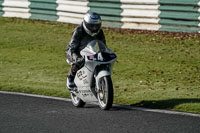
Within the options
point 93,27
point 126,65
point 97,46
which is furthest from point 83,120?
point 126,65

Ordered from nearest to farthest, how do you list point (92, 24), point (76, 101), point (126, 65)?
point (92, 24) → point (76, 101) → point (126, 65)

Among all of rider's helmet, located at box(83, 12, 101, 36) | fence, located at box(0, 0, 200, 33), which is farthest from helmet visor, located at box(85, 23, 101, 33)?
fence, located at box(0, 0, 200, 33)

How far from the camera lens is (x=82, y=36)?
9961 millimetres

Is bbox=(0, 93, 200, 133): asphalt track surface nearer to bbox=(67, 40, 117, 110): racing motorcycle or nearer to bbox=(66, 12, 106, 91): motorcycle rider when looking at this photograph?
bbox=(67, 40, 117, 110): racing motorcycle

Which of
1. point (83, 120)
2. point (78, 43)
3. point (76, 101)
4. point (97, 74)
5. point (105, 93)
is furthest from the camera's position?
point (76, 101)

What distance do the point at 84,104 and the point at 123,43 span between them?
835 centimetres

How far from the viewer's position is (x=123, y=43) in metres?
18.4

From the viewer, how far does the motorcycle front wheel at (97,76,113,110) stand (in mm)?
9172

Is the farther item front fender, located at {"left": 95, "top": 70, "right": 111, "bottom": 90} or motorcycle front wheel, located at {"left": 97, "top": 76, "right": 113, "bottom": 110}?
front fender, located at {"left": 95, "top": 70, "right": 111, "bottom": 90}

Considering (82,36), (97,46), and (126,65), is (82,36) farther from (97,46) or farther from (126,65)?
(126,65)

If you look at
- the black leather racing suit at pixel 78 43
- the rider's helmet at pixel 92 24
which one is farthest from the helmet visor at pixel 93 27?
the black leather racing suit at pixel 78 43

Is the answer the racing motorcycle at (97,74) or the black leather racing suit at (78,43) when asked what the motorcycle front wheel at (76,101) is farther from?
the black leather racing suit at (78,43)

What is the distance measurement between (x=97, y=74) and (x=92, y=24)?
0.83 meters

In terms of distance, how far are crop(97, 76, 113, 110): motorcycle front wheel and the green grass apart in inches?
32.7
